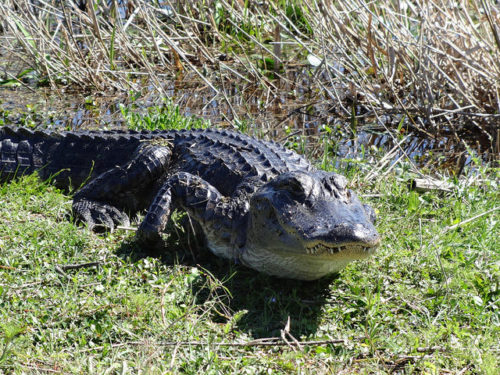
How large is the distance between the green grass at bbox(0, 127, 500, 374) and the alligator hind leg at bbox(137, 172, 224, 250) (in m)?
0.15

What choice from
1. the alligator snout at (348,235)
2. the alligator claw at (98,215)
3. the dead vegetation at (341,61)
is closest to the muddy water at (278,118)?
the dead vegetation at (341,61)

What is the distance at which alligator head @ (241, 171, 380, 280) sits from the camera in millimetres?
2959

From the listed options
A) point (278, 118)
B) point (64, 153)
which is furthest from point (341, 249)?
point (278, 118)

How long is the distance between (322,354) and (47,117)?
4849mm

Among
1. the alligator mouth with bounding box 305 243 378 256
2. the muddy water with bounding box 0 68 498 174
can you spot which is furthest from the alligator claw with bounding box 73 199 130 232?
the muddy water with bounding box 0 68 498 174

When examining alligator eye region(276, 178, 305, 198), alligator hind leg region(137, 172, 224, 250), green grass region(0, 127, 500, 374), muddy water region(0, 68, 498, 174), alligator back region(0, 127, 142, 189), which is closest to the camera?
green grass region(0, 127, 500, 374)

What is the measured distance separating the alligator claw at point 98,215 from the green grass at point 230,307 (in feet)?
0.41

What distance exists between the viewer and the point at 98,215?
4.36 metres

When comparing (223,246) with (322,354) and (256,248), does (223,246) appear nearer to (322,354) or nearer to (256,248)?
(256,248)

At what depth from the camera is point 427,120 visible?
6602 mm

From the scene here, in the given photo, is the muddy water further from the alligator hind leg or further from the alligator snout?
the alligator snout

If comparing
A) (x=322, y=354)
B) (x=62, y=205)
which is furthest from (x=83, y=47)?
(x=322, y=354)

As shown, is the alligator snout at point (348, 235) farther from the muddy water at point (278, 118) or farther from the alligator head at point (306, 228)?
the muddy water at point (278, 118)

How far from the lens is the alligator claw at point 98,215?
4301 millimetres
